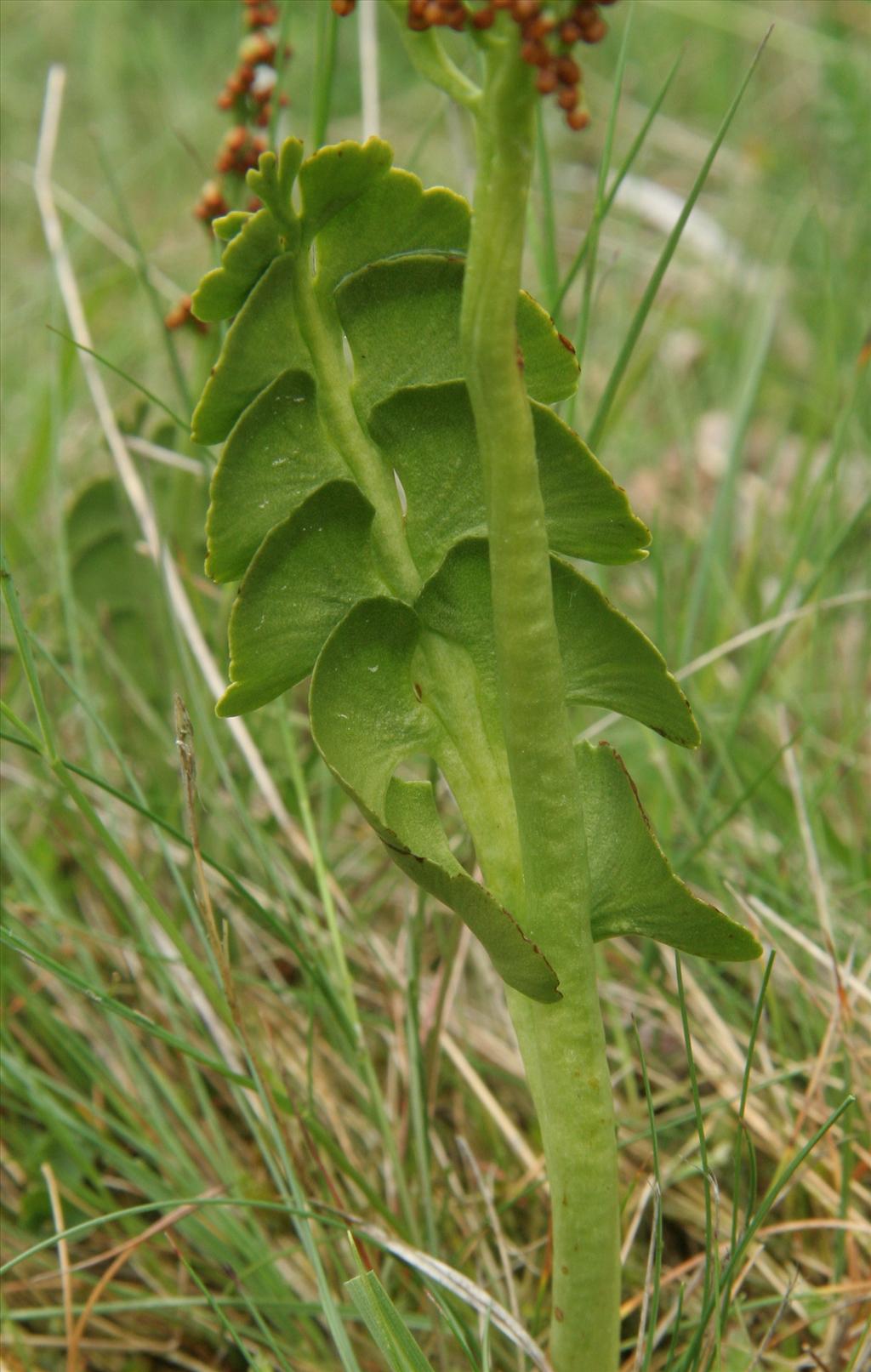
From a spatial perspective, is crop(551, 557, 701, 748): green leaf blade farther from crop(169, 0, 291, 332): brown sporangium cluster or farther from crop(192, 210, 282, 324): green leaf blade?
crop(169, 0, 291, 332): brown sporangium cluster

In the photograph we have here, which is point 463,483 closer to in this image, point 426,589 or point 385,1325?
point 426,589

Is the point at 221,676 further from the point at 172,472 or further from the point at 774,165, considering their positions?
the point at 774,165

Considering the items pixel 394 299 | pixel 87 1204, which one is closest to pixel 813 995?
pixel 87 1204

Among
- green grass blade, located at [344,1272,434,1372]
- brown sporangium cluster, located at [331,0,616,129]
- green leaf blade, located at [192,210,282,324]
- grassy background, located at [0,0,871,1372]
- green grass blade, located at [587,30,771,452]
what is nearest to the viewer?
brown sporangium cluster, located at [331,0,616,129]

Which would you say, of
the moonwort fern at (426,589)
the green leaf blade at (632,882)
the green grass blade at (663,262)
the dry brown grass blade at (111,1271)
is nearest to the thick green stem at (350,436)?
the moonwort fern at (426,589)

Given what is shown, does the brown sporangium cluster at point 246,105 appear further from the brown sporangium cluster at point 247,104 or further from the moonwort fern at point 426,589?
the moonwort fern at point 426,589

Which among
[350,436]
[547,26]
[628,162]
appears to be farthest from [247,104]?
[547,26]

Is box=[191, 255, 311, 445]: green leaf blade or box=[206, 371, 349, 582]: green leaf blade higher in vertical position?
box=[191, 255, 311, 445]: green leaf blade

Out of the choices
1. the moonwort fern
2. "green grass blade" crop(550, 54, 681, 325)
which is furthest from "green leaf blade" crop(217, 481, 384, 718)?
"green grass blade" crop(550, 54, 681, 325)

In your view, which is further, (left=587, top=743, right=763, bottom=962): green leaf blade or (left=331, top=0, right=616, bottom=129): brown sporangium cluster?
(left=587, top=743, right=763, bottom=962): green leaf blade
